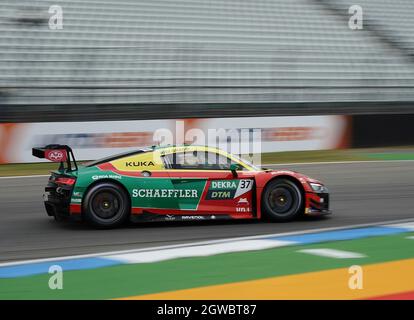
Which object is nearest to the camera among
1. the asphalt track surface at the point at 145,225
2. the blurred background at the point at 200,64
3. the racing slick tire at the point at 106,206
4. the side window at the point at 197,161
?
the asphalt track surface at the point at 145,225

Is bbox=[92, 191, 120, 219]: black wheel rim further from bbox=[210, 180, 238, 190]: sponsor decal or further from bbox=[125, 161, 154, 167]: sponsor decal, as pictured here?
bbox=[210, 180, 238, 190]: sponsor decal

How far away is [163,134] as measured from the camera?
16.6 meters

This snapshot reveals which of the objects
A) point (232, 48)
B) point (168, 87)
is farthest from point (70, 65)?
point (232, 48)

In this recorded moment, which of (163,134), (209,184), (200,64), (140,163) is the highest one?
(200,64)

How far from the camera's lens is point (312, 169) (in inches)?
583

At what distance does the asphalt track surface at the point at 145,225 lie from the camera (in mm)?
7578

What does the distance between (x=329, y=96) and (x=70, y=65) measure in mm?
7323

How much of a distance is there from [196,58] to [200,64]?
0.26 meters

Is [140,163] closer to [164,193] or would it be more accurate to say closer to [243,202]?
[164,193]

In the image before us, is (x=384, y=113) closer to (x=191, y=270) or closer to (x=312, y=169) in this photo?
(x=312, y=169)

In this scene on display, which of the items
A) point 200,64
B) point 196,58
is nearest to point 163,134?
point 200,64

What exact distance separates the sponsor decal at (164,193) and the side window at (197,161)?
1.02 feet

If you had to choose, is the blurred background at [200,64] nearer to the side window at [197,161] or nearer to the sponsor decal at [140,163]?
the sponsor decal at [140,163]

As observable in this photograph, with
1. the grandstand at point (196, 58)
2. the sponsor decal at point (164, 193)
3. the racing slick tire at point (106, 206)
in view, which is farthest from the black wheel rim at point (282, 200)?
the grandstand at point (196, 58)
